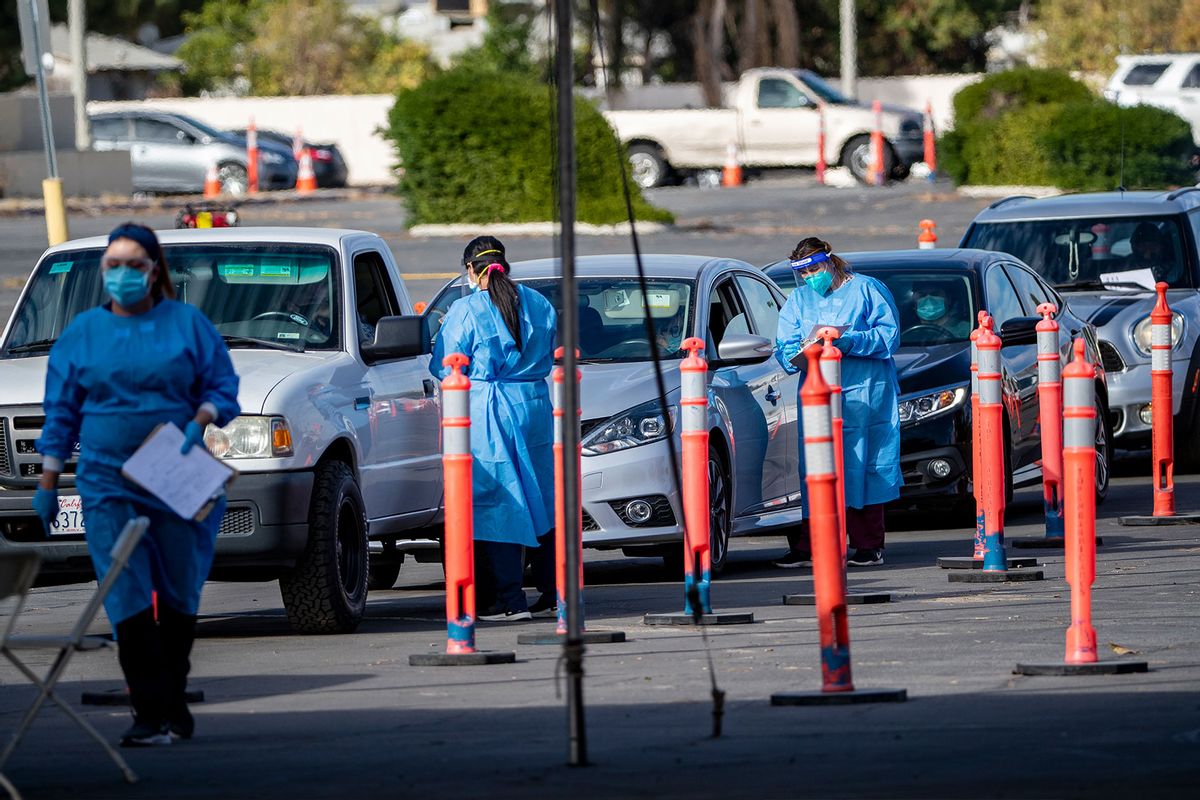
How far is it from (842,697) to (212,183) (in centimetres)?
3595

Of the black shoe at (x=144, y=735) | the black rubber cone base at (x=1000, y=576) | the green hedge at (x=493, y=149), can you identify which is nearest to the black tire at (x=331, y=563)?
the black shoe at (x=144, y=735)

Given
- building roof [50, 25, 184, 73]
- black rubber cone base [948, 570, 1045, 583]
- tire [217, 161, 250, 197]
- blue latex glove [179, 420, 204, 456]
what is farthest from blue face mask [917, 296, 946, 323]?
building roof [50, 25, 184, 73]

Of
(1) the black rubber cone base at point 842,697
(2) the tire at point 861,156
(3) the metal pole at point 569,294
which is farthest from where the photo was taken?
(2) the tire at point 861,156

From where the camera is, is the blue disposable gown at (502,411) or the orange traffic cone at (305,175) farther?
the orange traffic cone at (305,175)

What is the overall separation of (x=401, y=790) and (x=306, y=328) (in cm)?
494

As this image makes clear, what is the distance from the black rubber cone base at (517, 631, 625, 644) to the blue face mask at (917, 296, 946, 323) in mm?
5312

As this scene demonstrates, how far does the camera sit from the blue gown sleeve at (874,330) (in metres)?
12.4

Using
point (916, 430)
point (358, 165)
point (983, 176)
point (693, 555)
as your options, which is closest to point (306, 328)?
point (693, 555)

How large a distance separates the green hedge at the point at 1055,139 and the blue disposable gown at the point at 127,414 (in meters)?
23.9

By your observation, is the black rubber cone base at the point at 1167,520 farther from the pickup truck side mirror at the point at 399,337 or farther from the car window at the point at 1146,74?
the car window at the point at 1146,74

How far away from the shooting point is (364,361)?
37.1ft

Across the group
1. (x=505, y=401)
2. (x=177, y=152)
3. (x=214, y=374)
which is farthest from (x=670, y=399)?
(x=177, y=152)

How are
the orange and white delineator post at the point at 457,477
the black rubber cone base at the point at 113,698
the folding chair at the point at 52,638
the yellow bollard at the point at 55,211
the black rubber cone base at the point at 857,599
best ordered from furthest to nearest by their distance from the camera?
1. the yellow bollard at the point at 55,211
2. the black rubber cone base at the point at 857,599
3. the orange and white delineator post at the point at 457,477
4. the black rubber cone base at the point at 113,698
5. the folding chair at the point at 52,638

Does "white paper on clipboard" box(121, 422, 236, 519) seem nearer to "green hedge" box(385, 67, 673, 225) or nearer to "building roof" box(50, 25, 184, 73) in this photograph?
"green hedge" box(385, 67, 673, 225)
